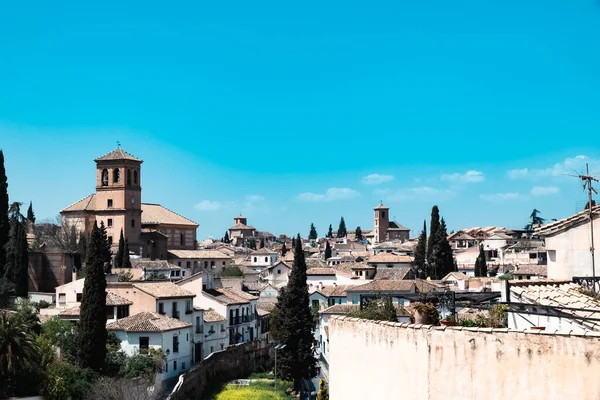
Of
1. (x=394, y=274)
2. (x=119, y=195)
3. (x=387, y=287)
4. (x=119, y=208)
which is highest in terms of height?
(x=119, y=195)

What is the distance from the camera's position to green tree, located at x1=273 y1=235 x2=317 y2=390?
43188 mm

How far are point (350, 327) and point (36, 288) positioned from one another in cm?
4910

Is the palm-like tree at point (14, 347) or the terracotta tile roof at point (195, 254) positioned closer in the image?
the palm-like tree at point (14, 347)

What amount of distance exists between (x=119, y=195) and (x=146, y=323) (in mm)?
42145

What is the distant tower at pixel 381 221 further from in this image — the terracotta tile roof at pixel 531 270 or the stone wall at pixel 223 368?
the stone wall at pixel 223 368

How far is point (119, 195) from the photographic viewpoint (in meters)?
79.4

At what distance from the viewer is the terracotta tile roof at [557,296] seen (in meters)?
9.18

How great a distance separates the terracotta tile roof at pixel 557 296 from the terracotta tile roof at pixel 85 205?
71.7m

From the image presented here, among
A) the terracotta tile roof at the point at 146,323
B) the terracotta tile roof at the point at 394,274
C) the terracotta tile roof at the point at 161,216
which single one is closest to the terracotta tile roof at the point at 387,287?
the terracotta tile roof at the point at 394,274

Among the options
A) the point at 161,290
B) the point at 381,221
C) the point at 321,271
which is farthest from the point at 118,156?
the point at 381,221

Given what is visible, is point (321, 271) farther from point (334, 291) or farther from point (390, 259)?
point (334, 291)

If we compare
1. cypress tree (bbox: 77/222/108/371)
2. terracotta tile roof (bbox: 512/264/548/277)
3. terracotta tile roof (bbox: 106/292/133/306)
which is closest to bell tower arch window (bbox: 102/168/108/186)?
terracotta tile roof (bbox: 106/292/133/306)

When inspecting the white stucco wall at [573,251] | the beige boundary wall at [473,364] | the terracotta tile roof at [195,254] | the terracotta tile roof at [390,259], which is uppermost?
the terracotta tile roof at [195,254]

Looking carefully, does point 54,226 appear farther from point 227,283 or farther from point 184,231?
point 227,283
